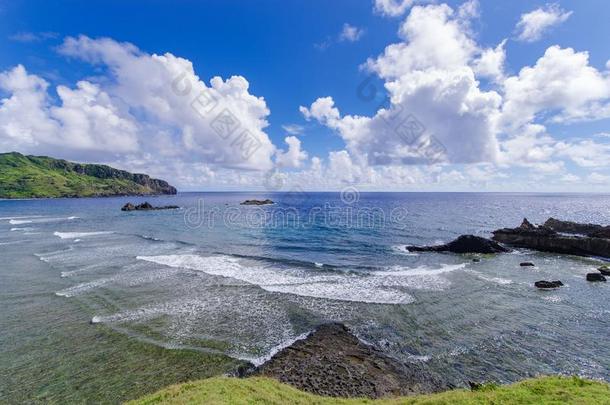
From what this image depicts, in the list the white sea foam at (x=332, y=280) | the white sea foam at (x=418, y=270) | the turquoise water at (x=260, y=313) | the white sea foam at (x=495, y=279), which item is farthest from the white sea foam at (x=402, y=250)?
the white sea foam at (x=495, y=279)

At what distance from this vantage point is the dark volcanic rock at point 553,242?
4988 centimetres

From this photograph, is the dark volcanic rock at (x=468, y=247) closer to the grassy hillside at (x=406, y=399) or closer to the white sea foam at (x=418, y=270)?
the white sea foam at (x=418, y=270)

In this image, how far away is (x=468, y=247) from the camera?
166ft

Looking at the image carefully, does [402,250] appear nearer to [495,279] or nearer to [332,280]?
[495,279]

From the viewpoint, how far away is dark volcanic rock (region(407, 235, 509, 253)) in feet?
165

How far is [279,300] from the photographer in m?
27.5

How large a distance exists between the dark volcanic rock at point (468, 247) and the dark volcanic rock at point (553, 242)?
8.24 meters

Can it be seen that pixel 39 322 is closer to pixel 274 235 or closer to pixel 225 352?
pixel 225 352

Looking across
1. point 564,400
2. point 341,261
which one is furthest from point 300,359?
point 341,261

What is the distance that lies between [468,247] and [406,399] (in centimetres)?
4375

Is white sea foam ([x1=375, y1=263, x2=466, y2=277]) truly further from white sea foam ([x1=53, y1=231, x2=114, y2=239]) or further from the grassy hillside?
white sea foam ([x1=53, y1=231, x2=114, y2=239])

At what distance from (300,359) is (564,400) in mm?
12046

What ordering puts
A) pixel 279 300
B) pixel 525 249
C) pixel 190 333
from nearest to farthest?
pixel 190 333 < pixel 279 300 < pixel 525 249

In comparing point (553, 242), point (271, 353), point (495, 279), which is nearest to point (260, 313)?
point (271, 353)
